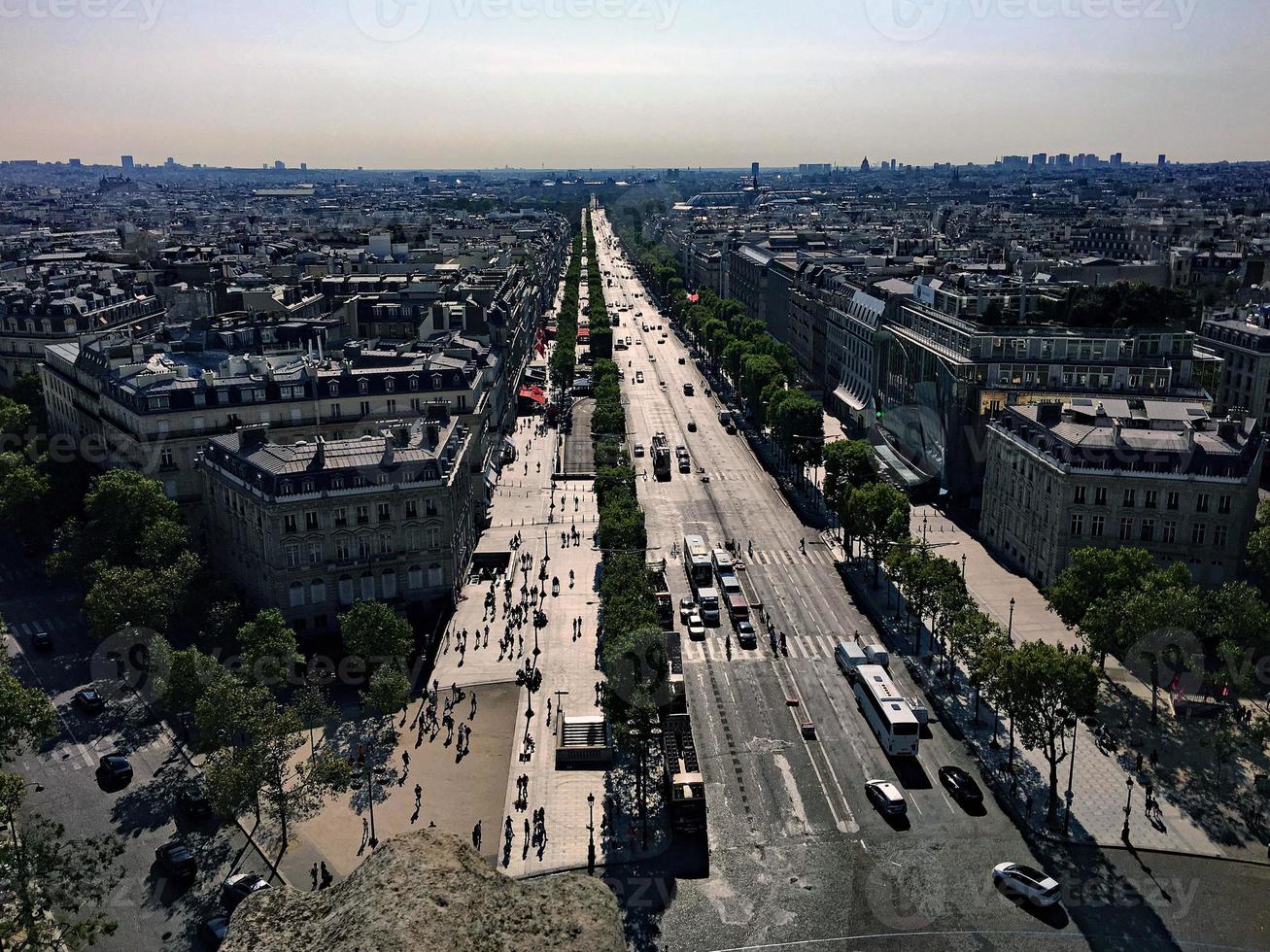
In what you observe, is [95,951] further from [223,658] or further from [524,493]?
[524,493]

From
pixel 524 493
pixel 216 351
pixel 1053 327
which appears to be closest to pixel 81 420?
pixel 216 351

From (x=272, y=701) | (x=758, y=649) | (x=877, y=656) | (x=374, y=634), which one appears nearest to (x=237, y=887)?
(x=272, y=701)

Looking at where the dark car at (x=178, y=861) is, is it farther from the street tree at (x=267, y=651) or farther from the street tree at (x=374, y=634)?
the street tree at (x=374, y=634)

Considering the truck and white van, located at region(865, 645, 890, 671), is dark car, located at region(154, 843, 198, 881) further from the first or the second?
the truck

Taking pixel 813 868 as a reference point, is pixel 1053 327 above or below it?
above

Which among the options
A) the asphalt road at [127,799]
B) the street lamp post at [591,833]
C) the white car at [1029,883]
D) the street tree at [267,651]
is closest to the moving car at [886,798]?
the white car at [1029,883]

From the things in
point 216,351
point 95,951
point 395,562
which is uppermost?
point 216,351
